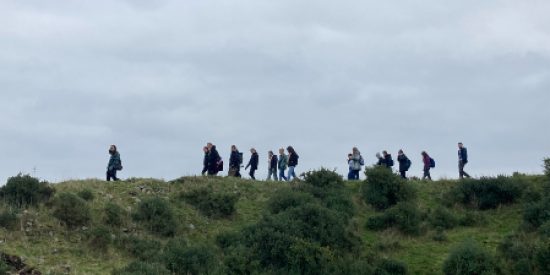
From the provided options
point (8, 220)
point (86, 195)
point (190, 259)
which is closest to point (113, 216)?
point (86, 195)

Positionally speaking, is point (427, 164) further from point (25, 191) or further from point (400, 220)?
point (25, 191)

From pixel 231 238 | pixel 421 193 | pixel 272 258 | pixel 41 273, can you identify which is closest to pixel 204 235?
pixel 231 238

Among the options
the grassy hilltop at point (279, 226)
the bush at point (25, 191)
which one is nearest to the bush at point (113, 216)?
the grassy hilltop at point (279, 226)

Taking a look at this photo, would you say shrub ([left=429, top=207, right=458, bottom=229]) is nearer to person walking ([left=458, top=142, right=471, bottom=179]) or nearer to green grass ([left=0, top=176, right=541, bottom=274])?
green grass ([left=0, top=176, right=541, bottom=274])

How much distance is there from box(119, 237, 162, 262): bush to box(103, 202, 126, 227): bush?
4.78ft

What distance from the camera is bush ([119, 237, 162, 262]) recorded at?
2936 centimetres

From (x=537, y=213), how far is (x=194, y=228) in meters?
12.6

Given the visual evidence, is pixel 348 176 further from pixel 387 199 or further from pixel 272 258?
pixel 272 258

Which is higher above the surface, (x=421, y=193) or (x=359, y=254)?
(x=421, y=193)

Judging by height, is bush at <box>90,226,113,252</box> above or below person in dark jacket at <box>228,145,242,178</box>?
below

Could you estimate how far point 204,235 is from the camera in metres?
33.1

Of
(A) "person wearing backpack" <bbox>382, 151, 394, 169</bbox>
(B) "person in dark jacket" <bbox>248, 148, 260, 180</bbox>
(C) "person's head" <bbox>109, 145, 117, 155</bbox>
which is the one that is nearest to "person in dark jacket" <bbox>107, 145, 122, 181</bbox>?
(C) "person's head" <bbox>109, 145, 117, 155</bbox>

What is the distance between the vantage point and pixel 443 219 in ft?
115

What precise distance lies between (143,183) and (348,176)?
984 cm
